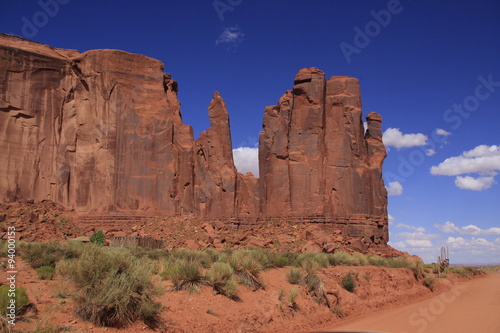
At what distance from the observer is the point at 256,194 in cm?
5294

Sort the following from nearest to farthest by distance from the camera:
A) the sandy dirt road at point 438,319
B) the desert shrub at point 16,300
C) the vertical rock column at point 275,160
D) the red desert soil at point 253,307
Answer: the desert shrub at point 16,300 → the red desert soil at point 253,307 → the sandy dirt road at point 438,319 → the vertical rock column at point 275,160

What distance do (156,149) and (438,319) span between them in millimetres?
40106

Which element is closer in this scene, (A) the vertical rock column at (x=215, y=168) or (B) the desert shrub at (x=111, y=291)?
(B) the desert shrub at (x=111, y=291)

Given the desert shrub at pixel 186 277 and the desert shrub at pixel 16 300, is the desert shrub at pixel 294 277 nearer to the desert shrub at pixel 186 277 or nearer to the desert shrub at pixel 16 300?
the desert shrub at pixel 186 277

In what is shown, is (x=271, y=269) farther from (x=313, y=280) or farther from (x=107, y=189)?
(x=107, y=189)

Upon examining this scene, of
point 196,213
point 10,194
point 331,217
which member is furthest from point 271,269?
point 10,194

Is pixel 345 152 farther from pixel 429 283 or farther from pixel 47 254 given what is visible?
pixel 47 254

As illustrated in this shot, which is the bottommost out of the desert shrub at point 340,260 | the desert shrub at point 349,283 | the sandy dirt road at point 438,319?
the sandy dirt road at point 438,319

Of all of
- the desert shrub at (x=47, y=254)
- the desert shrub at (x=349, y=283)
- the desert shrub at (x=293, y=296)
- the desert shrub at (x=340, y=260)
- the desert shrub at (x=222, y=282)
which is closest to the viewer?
the desert shrub at (x=47, y=254)

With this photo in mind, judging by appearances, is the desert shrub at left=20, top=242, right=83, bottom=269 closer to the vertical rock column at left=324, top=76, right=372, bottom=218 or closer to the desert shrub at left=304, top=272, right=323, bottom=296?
the desert shrub at left=304, top=272, right=323, bottom=296

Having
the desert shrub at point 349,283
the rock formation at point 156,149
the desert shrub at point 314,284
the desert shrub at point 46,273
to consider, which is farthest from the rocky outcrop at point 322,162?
the desert shrub at point 46,273

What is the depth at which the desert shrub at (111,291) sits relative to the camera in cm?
1045

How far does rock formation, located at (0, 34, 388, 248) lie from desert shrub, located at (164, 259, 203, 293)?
102 ft

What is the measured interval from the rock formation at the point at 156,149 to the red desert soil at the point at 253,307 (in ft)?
75.6
